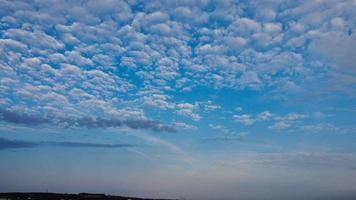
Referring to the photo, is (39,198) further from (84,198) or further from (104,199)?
(104,199)

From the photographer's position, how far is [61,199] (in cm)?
11369

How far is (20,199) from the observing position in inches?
4360

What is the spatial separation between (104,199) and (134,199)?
3592cm

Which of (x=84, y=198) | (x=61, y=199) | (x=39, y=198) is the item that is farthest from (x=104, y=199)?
(x=39, y=198)

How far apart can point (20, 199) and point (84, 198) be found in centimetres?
2050

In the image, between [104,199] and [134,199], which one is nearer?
[104,199]

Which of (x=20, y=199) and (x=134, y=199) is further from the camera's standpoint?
(x=134, y=199)

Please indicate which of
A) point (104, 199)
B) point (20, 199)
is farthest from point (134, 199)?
point (20, 199)

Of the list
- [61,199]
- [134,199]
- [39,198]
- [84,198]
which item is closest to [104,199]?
[84,198]

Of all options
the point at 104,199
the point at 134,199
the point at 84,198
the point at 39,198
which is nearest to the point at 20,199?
the point at 39,198

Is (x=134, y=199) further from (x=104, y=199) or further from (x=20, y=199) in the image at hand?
(x=20, y=199)

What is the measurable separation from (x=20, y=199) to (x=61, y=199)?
1289cm

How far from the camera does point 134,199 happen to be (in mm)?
146875

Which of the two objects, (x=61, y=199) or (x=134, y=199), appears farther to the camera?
(x=134, y=199)
